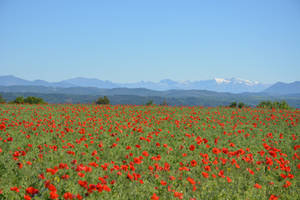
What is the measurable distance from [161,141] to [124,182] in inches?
189

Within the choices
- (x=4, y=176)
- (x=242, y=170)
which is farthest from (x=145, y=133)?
(x=4, y=176)

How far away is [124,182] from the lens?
6457 mm

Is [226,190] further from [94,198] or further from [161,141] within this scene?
[161,141]

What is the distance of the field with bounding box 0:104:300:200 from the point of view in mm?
5855

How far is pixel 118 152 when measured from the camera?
30.5 ft

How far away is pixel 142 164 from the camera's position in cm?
796

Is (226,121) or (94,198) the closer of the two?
(94,198)

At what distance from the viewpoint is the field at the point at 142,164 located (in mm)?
5855

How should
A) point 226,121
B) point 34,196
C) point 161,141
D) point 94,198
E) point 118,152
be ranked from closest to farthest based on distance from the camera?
point 34,196, point 94,198, point 118,152, point 161,141, point 226,121

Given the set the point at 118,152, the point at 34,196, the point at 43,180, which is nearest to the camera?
the point at 34,196

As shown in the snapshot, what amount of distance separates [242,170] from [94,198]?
4891 mm

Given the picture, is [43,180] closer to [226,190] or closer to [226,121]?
[226,190]

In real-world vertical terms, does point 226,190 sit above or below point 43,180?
below

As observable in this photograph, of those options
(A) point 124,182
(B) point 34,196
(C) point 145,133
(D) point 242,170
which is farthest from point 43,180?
(C) point 145,133
